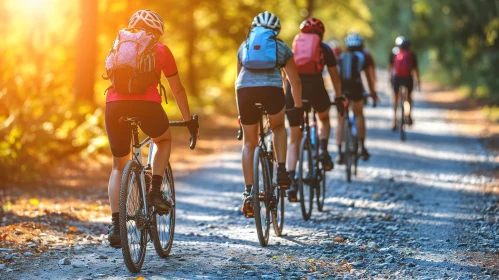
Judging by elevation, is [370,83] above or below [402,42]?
below

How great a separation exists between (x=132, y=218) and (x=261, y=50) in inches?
93.0

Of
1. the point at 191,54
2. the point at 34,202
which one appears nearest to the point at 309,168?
the point at 34,202

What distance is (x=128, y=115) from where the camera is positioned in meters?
6.69

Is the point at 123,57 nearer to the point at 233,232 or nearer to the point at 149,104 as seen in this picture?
the point at 149,104

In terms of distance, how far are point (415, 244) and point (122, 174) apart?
3.36 m

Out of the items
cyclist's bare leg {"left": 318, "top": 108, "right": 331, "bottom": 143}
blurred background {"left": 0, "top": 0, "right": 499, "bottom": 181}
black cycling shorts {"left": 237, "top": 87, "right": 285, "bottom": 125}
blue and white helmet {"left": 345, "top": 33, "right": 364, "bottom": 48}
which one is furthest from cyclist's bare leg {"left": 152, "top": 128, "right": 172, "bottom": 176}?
blue and white helmet {"left": 345, "top": 33, "right": 364, "bottom": 48}

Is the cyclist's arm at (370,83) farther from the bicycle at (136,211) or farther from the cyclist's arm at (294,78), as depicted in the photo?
the bicycle at (136,211)

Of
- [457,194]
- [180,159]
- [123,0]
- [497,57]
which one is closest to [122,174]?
[457,194]

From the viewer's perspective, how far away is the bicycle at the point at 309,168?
966cm

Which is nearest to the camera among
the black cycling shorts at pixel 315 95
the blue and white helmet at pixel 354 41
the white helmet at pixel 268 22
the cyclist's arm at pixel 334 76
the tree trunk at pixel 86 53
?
the white helmet at pixel 268 22

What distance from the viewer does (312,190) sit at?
10.1m

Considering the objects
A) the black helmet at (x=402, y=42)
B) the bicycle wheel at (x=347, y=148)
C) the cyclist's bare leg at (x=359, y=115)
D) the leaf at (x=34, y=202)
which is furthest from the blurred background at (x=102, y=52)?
the black helmet at (x=402, y=42)

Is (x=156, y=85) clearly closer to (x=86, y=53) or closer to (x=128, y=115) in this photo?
(x=128, y=115)

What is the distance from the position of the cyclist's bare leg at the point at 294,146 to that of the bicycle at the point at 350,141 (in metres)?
3.40
